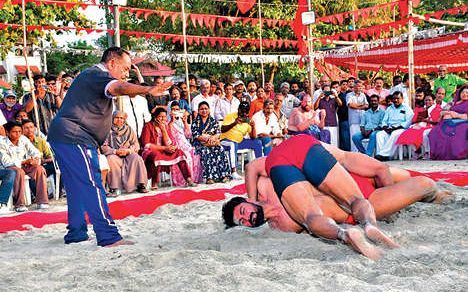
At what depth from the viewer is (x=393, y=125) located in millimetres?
10016

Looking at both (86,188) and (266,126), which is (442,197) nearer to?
(86,188)

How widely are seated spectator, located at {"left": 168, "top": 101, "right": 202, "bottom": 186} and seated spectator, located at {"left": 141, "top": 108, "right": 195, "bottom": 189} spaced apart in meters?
0.07

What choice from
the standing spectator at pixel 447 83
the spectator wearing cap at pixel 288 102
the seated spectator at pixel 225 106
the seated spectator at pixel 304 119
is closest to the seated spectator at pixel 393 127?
the seated spectator at pixel 304 119

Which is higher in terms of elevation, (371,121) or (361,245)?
(371,121)

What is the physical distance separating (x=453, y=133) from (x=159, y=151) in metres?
4.37

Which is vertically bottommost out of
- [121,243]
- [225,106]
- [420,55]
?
[121,243]

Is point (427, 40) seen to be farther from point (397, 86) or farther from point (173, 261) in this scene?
point (173, 261)

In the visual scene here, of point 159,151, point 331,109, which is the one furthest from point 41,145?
point 331,109

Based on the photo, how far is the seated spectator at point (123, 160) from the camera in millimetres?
7391

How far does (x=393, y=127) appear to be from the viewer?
32.8 ft

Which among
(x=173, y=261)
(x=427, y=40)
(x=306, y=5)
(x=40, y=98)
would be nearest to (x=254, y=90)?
(x=306, y=5)

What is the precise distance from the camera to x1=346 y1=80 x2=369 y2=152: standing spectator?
34.6 ft

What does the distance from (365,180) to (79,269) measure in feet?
6.26

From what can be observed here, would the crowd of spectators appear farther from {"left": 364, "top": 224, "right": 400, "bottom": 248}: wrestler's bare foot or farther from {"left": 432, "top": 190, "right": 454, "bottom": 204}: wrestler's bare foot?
{"left": 364, "top": 224, "right": 400, "bottom": 248}: wrestler's bare foot
